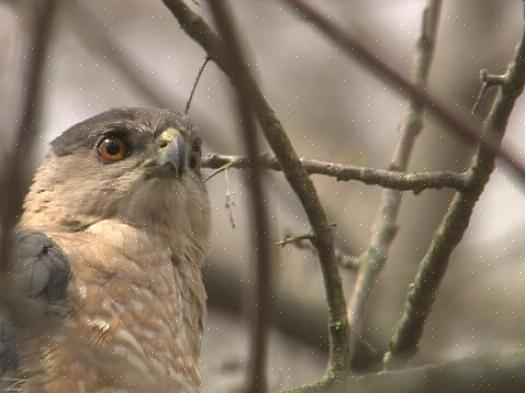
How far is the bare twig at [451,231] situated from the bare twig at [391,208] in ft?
1.75

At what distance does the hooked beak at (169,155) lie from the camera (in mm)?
4902

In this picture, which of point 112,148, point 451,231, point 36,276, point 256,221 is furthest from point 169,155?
point 256,221

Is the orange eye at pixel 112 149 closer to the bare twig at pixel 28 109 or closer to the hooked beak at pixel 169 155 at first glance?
the hooked beak at pixel 169 155

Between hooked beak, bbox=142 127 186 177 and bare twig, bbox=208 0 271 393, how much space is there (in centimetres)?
301

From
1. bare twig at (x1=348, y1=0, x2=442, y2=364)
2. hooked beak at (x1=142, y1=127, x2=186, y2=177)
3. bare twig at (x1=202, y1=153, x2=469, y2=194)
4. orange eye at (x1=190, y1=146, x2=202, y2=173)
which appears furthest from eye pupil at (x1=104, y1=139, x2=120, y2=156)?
bare twig at (x1=348, y1=0, x2=442, y2=364)

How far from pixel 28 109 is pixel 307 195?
7.08ft

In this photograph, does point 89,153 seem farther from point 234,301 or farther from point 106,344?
point 234,301

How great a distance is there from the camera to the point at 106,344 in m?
4.20

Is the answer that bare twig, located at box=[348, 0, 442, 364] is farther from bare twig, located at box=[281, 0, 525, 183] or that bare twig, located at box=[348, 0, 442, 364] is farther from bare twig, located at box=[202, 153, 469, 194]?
bare twig, located at box=[281, 0, 525, 183]

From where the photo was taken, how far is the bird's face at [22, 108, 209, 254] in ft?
16.4

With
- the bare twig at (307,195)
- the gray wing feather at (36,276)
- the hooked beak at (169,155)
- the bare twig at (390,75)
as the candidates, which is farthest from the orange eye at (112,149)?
the bare twig at (390,75)

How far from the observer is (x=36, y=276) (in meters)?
4.32

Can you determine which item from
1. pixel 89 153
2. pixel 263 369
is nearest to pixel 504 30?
pixel 89 153

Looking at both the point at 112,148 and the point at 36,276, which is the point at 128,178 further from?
the point at 36,276
